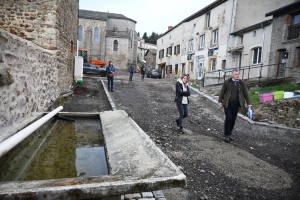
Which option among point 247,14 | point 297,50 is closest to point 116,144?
point 297,50

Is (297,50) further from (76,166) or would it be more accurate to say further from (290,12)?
(76,166)

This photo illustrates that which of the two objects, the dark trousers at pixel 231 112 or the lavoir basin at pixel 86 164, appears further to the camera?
the dark trousers at pixel 231 112

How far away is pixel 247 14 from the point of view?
1830 centimetres

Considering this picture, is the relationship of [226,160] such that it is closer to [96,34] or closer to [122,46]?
[122,46]

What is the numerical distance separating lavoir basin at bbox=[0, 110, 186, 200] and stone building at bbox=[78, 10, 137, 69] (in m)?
38.1

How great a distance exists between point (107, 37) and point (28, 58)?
126ft

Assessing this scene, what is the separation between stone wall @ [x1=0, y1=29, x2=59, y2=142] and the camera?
3.16 m

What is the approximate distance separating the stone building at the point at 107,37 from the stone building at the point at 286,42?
30.6 m

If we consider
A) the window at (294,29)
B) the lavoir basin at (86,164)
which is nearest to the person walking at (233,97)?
the lavoir basin at (86,164)

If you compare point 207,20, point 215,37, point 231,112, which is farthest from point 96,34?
point 231,112

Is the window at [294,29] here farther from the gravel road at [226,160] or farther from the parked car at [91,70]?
the parked car at [91,70]

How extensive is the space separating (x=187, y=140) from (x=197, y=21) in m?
21.9

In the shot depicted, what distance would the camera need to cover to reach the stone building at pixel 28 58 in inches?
128

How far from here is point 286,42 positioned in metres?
13.4
